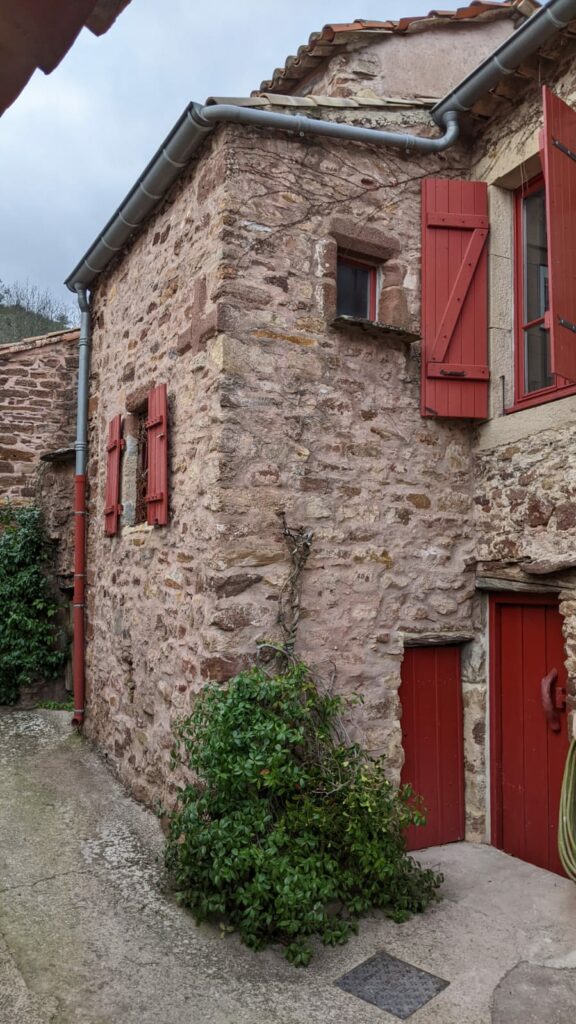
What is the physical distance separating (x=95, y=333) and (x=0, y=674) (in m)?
3.56

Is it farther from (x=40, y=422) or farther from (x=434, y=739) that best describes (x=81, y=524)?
(x=434, y=739)

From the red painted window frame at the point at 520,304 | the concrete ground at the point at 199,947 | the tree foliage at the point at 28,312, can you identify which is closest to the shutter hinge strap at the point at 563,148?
the red painted window frame at the point at 520,304

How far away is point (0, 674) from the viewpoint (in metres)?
7.46

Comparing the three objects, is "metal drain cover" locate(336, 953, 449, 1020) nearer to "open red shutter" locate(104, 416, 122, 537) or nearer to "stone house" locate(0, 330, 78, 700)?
"open red shutter" locate(104, 416, 122, 537)

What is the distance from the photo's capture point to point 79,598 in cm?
694

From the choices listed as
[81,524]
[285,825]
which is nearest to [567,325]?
[285,825]

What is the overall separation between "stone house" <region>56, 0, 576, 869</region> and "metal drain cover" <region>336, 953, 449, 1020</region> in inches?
52.6

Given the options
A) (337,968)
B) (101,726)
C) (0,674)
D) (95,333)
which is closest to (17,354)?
(95,333)

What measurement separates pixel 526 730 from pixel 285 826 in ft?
5.92

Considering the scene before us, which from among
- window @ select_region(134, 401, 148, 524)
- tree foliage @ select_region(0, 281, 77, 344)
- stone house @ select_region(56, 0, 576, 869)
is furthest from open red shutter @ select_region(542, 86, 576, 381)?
tree foliage @ select_region(0, 281, 77, 344)

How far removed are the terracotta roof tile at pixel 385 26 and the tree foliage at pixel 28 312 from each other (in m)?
15.8

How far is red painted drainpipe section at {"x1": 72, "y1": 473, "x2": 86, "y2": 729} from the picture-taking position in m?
6.88

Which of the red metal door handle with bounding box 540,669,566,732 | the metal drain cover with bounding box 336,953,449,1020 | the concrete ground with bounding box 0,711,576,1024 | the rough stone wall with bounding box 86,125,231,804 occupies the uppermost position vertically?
the rough stone wall with bounding box 86,125,231,804

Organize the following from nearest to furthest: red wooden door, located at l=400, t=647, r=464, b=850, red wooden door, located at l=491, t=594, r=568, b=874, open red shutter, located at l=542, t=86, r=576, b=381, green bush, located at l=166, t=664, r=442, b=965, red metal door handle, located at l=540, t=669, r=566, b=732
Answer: green bush, located at l=166, t=664, r=442, b=965 < open red shutter, located at l=542, t=86, r=576, b=381 < red metal door handle, located at l=540, t=669, r=566, b=732 < red wooden door, located at l=491, t=594, r=568, b=874 < red wooden door, located at l=400, t=647, r=464, b=850
